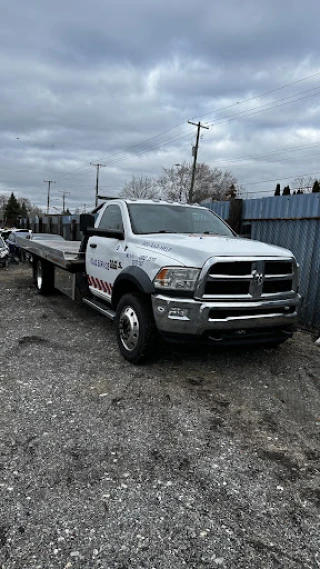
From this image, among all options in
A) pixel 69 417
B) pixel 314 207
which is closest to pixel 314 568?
pixel 69 417

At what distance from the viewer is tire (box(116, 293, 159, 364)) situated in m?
4.41

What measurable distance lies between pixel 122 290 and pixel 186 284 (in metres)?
1.28

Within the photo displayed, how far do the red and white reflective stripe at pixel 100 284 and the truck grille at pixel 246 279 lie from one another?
1.82 metres

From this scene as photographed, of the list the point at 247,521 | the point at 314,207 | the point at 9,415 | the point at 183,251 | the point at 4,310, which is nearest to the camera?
the point at 247,521

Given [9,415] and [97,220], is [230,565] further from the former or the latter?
[97,220]

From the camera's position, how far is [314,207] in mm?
6969

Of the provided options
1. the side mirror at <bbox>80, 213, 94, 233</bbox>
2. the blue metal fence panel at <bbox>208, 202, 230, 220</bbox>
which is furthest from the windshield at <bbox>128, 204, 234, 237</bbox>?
the blue metal fence panel at <bbox>208, 202, 230, 220</bbox>

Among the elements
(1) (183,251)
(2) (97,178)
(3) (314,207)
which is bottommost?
(1) (183,251)

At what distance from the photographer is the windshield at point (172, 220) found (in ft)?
17.4

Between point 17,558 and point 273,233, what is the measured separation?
23.0ft

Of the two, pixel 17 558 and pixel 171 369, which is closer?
pixel 17 558

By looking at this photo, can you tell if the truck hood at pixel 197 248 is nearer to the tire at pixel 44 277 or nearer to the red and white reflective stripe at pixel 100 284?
the red and white reflective stripe at pixel 100 284

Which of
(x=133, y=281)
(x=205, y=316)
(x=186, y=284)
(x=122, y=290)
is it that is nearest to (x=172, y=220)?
(x=122, y=290)

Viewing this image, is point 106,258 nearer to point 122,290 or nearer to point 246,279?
point 122,290
